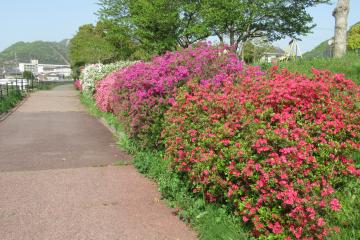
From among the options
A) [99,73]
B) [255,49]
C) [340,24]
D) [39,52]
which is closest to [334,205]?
[340,24]

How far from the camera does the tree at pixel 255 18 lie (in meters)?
22.1

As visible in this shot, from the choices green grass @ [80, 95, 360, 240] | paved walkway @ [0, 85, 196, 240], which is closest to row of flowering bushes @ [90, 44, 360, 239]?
green grass @ [80, 95, 360, 240]

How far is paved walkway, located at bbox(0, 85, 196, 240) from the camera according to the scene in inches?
178

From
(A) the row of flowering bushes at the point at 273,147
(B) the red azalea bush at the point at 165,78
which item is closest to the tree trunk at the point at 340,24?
(B) the red azalea bush at the point at 165,78

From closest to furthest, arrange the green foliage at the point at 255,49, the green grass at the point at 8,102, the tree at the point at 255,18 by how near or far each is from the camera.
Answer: the green grass at the point at 8,102 → the tree at the point at 255,18 → the green foliage at the point at 255,49

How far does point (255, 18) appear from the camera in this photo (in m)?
24.2

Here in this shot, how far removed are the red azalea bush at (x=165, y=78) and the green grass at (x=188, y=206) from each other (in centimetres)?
41

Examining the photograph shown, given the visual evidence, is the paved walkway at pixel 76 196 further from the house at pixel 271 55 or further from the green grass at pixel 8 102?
the green grass at pixel 8 102

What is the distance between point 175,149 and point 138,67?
3.65m

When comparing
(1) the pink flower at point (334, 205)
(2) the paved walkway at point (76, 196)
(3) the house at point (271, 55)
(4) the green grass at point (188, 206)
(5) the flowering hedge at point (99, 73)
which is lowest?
(2) the paved walkway at point (76, 196)

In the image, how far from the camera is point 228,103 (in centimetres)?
466

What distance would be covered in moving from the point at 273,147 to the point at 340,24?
829 centimetres

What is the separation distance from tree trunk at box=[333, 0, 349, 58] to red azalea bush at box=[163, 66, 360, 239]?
21.4 feet

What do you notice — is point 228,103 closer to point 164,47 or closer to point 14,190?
point 14,190
